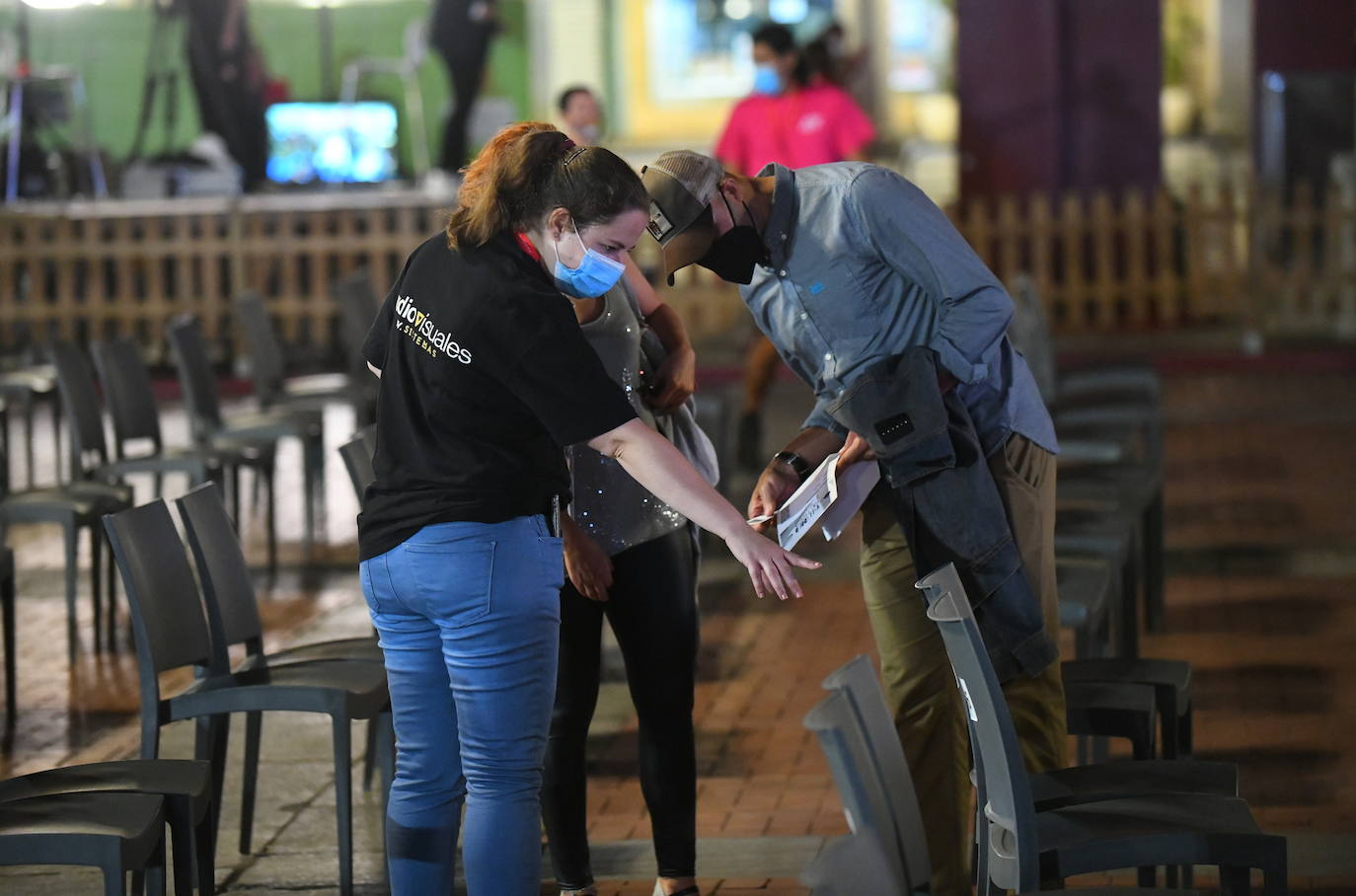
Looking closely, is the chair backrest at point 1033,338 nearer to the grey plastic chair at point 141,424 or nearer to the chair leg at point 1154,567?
the chair leg at point 1154,567

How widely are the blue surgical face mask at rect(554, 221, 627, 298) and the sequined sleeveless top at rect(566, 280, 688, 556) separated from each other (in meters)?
0.65

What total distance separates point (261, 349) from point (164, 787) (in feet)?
18.0

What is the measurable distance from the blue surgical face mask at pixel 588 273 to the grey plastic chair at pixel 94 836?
1.18 metres

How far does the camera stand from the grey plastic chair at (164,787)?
3537 millimetres

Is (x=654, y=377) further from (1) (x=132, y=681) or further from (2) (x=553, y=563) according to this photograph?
(1) (x=132, y=681)

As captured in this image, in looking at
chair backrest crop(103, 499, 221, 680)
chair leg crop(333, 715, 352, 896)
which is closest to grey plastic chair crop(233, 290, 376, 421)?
chair backrest crop(103, 499, 221, 680)

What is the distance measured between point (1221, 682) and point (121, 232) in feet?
33.5

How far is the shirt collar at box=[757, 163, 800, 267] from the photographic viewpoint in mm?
3717

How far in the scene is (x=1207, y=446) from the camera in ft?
34.1

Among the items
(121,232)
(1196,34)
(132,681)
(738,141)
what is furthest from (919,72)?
(132,681)

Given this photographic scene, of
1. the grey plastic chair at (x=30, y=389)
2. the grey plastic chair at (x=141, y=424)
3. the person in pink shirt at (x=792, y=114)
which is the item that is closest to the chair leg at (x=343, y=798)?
the grey plastic chair at (x=141, y=424)

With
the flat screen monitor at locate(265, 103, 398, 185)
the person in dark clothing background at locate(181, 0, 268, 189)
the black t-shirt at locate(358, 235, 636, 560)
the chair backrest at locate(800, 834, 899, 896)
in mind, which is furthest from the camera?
the person in dark clothing background at locate(181, 0, 268, 189)

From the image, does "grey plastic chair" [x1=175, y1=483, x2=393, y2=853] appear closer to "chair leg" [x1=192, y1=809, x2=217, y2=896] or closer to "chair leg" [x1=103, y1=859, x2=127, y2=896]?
"chair leg" [x1=192, y1=809, x2=217, y2=896]

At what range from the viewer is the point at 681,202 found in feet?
11.7
